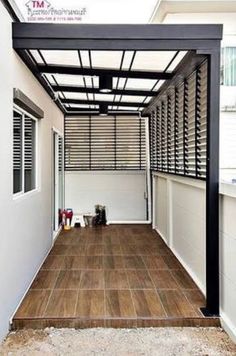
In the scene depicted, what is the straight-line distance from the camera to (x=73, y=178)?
9086 mm

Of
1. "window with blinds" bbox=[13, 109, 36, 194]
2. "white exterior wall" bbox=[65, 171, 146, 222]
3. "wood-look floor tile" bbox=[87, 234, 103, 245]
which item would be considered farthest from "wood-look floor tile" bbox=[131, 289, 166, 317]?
"white exterior wall" bbox=[65, 171, 146, 222]

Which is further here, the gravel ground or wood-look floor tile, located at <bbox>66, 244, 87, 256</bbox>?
wood-look floor tile, located at <bbox>66, 244, 87, 256</bbox>

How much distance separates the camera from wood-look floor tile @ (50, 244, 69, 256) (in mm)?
5783

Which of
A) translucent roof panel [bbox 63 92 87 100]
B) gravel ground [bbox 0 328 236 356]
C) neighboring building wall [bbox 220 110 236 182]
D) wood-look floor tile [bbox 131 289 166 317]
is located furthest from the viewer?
translucent roof panel [bbox 63 92 87 100]

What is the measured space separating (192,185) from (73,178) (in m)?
5.02

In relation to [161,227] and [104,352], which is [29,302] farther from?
[161,227]

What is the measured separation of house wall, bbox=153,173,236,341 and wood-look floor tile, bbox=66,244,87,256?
4.59ft

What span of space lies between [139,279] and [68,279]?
83 cm

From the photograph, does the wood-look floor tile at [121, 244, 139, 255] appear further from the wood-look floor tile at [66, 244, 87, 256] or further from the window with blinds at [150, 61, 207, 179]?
the window with blinds at [150, 61, 207, 179]

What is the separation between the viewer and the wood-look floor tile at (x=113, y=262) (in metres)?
5.02

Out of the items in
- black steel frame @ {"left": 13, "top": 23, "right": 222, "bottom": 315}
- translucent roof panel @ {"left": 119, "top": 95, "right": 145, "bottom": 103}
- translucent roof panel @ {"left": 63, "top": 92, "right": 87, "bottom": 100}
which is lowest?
black steel frame @ {"left": 13, "top": 23, "right": 222, "bottom": 315}

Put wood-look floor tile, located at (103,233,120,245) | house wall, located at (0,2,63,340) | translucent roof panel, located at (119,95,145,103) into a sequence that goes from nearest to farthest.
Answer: house wall, located at (0,2,63,340), wood-look floor tile, located at (103,233,120,245), translucent roof panel, located at (119,95,145,103)

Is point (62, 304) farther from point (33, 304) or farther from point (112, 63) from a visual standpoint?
point (112, 63)

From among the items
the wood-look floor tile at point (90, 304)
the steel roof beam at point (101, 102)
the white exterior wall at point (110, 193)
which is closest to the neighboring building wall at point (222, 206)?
the wood-look floor tile at point (90, 304)
